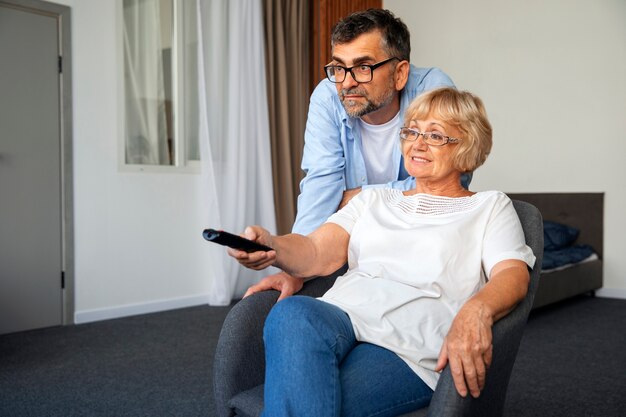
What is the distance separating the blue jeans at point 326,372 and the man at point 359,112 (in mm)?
574

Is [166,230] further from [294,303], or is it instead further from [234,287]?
[294,303]

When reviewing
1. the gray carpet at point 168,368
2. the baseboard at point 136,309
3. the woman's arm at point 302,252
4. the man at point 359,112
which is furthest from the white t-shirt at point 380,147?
the baseboard at point 136,309

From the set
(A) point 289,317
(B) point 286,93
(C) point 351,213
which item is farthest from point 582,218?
(A) point 289,317

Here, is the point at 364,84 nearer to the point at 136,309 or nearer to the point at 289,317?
the point at 289,317

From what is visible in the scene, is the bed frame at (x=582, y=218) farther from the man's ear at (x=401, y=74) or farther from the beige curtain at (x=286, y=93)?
the man's ear at (x=401, y=74)

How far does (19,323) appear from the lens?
331cm

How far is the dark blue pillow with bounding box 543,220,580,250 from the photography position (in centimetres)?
423

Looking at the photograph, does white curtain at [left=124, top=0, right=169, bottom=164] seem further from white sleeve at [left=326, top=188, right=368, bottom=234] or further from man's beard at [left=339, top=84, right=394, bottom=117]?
white sleeve at [left=326, top=188, right=368, bottom=234]

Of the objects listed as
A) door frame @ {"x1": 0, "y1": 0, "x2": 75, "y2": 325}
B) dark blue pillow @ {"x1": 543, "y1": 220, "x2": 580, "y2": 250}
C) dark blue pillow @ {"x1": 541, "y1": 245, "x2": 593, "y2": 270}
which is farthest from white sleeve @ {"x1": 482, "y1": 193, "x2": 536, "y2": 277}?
dark blue pillow @ {"x1": 543, "y1": 220, "x2": 580, "y2": 250}

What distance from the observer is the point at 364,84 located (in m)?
1.63

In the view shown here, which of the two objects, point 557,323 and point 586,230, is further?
point 586,230

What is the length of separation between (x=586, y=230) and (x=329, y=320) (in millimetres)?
4124

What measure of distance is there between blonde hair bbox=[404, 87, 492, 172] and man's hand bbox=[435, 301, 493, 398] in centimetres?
46

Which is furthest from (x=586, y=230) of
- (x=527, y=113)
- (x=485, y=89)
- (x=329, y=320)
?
(x=329, y=320)
